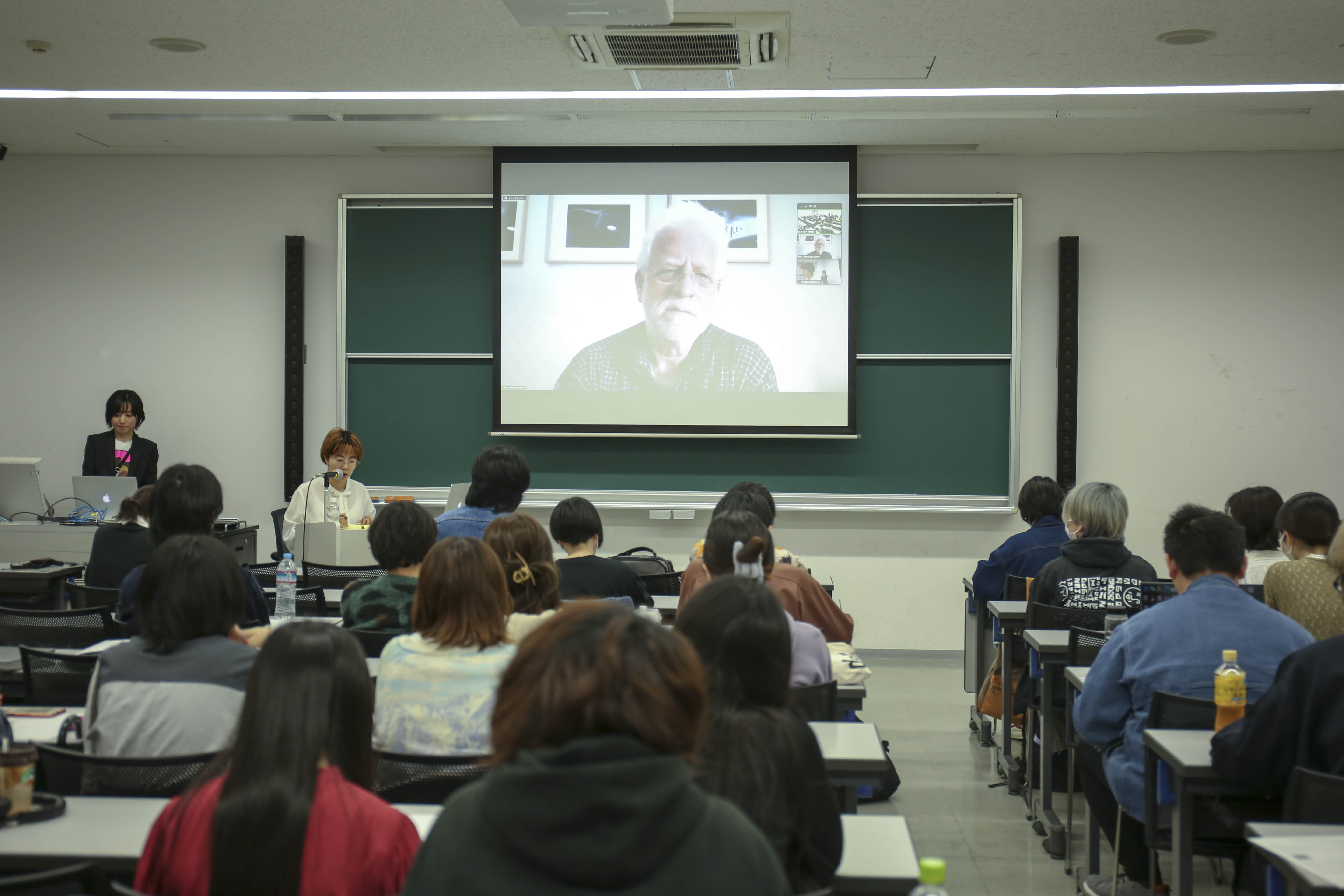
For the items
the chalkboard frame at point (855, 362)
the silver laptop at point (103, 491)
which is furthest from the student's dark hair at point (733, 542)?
the silver laptop at point (103, 491)

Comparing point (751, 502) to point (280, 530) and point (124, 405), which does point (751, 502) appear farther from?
point (124, 405)

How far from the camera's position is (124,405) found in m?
6.16

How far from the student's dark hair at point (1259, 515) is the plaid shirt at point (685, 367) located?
285 cm

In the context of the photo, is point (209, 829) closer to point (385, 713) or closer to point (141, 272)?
point (385, 713)

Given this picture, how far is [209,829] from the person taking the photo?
1.30 metres

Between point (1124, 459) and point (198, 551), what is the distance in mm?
5450

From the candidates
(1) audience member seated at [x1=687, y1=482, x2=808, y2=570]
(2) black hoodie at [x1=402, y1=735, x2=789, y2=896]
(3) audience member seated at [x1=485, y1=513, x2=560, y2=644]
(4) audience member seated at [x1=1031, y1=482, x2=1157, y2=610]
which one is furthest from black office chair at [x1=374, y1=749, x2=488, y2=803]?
(4) audience member seated at [x1=1031, y1=482, x2=1157, y2=610]

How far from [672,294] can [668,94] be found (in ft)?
4.42

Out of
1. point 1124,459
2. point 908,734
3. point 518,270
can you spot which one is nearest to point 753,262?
point 518,270

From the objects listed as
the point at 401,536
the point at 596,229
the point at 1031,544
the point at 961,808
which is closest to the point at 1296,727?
the point at 961,808

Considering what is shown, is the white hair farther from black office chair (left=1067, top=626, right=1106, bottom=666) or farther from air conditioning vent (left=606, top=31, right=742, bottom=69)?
black office chair (left=1067, top=626, right=1106, bottom=666)

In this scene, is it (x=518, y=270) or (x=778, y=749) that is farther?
(x=518, y=270)

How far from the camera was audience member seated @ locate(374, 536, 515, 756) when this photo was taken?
2010 mm

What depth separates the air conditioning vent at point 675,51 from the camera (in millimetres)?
4188
